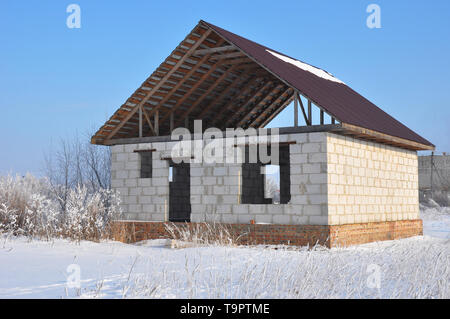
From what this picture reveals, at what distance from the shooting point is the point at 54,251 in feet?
33.9

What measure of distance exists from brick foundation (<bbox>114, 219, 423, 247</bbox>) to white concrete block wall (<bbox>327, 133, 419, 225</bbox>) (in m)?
0.22

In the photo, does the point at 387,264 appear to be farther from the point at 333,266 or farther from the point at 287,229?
the point at 287,229

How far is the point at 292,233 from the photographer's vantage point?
12508 mm

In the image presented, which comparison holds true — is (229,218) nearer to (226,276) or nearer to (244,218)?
(244,218)

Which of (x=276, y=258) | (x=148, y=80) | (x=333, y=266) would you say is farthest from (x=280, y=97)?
(x=333, y=266)

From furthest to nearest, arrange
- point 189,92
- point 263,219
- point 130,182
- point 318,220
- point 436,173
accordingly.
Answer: point 436,173
point 130,182
point 189,92
point 263,219
point 318,220

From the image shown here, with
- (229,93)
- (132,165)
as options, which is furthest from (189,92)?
(132,165)

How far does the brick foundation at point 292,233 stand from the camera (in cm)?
1225

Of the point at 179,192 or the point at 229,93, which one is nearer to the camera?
the point at 229,93

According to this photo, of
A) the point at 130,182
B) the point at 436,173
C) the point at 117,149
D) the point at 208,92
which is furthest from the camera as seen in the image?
the point at 436,173

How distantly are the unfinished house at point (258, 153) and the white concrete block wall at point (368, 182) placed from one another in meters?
0.03

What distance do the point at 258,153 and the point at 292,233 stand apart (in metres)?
5.73

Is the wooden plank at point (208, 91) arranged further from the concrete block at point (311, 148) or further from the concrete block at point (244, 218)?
the concrete block at point (244, 218)
